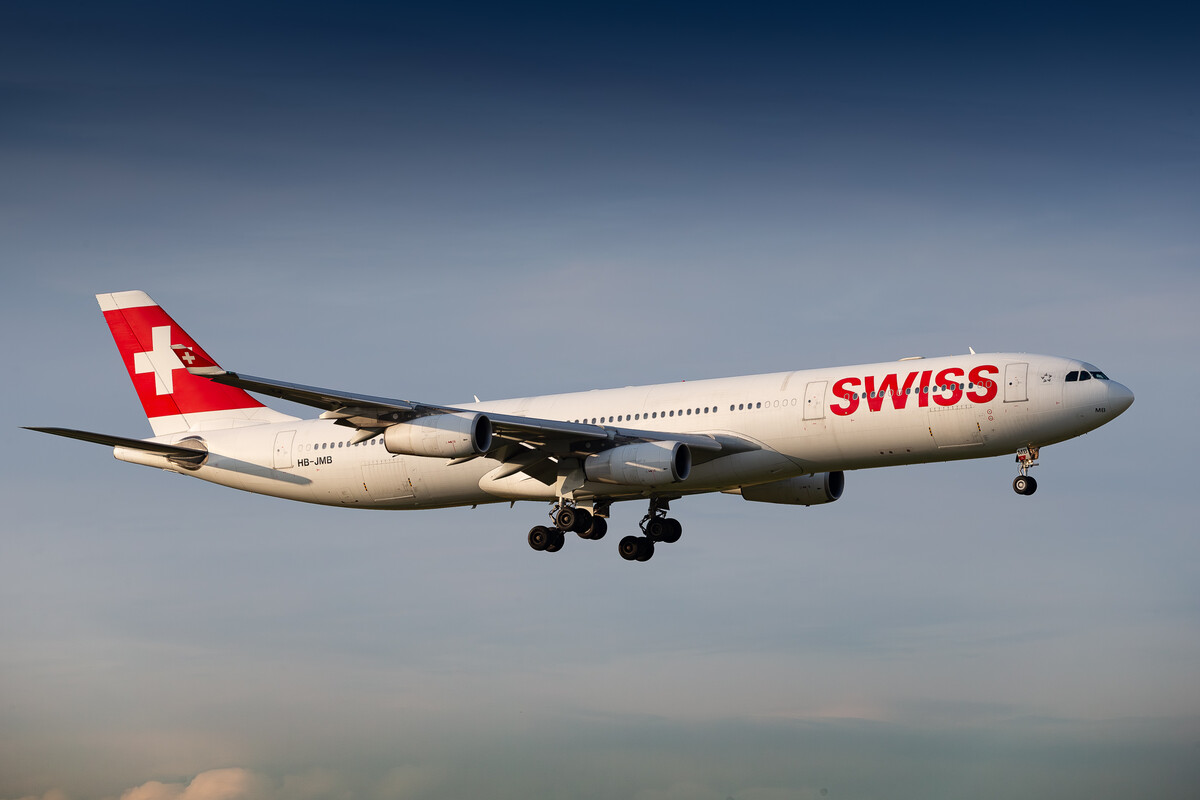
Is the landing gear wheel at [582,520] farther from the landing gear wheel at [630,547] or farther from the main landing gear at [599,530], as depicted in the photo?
the landing gear wheel at [630,547]

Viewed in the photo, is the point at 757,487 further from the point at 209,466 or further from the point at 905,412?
the point at 209,466

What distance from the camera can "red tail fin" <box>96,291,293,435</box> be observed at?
54406 mm

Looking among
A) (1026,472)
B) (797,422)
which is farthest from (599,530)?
(1026,472)

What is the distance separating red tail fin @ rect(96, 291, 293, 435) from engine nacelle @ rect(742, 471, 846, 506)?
1901 centimetres

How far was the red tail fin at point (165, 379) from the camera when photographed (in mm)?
54406

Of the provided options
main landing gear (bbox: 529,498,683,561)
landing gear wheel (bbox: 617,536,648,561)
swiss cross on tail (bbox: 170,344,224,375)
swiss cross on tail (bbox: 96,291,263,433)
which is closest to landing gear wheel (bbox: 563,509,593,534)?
main landing gear (bbox: 529,498,683,561)

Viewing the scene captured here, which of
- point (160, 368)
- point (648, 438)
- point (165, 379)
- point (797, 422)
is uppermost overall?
point (160, 368)

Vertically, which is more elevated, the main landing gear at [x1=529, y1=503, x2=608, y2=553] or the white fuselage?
the white fuselage

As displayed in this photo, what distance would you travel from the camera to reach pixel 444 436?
4191 centimetres

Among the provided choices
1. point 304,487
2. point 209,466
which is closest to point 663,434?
point 304,487

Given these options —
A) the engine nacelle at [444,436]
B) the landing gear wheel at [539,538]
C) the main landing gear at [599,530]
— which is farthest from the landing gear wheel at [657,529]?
the engine nacelle at [444,436]

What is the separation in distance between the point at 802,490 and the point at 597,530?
7.63m

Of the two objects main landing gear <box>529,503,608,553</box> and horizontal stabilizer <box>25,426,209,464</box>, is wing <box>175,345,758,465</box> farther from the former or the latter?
horizontal stabilizer <box>25,426,209,464</box>

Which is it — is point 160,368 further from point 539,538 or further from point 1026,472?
point 1026,472
